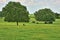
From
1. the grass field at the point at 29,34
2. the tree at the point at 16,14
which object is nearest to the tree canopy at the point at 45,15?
the tree at the point at 16,14

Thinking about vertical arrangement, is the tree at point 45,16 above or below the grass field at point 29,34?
above

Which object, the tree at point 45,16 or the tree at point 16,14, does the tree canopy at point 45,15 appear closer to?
the tree at point 45,16

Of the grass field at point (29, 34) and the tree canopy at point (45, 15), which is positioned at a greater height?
the tree canopy at point (45, 15)

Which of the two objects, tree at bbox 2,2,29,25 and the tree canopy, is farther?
the tree canopy

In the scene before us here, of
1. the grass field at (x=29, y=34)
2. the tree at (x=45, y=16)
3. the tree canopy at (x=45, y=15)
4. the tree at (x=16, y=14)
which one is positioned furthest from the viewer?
the tree canopy at (x=45, y=15)

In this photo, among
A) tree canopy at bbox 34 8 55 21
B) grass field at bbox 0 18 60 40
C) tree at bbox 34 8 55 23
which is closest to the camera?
grass field at bbox 0 18 60 40

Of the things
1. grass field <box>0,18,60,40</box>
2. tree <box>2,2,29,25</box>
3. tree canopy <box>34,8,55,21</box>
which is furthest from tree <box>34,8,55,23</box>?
grass field <box>0,18,60,40</box>

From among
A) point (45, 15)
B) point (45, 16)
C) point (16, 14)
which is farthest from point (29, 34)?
point (45, 15)

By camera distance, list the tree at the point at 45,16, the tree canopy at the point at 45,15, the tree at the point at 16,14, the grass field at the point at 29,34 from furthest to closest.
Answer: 1. the tree canopy at the point at 45,15
2. the tree at the point at 45,16
3. the tree at the point at 16,14
4. the grass field at the point at 29,34

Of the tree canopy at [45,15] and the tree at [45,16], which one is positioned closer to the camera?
the tree at [45,16]

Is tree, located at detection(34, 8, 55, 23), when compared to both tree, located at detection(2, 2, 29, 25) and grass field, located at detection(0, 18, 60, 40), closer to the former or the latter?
tree, located at detection(2, 2, 29, 25)

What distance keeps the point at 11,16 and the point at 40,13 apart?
165 feet

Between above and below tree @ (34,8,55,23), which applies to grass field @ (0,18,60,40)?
below

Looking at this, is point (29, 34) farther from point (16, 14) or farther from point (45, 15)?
point (45, 15)
